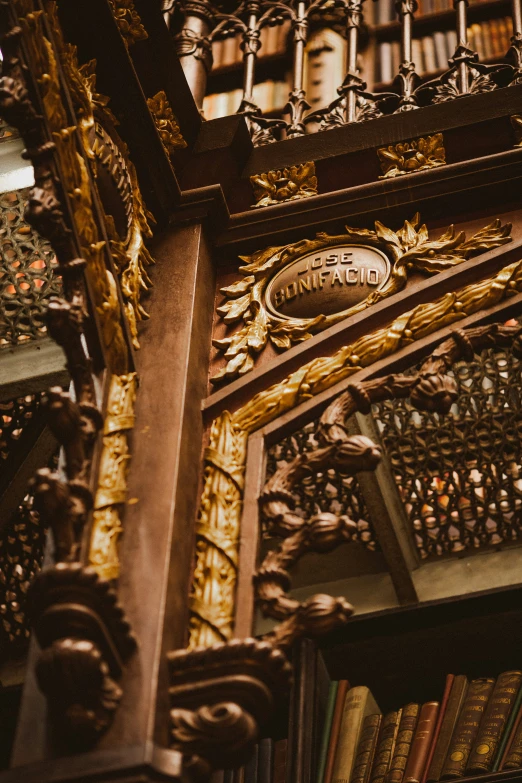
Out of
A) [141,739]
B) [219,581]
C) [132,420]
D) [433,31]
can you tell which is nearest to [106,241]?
[132,420]

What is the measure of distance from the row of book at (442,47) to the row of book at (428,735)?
284cm

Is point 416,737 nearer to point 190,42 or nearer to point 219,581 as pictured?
point 219,581

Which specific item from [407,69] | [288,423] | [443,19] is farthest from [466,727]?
[443,19]

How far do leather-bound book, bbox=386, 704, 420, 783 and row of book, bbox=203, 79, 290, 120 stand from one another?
290 centimetres

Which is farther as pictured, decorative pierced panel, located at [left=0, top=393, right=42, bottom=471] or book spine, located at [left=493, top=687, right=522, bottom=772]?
decorative pierced panel, located at [left=0, top=393, right=42, bottom=471]

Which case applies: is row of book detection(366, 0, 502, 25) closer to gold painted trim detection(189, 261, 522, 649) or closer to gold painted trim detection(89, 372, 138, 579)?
gold painted trim detection(189, 261, 522, 649)

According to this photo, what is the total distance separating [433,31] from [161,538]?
12.5 ft

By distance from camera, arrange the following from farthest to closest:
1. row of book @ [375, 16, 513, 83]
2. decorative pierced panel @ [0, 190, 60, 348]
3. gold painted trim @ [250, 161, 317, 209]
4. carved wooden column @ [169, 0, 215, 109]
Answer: row of book @ [375, 16, 513, 83] < carved wooden column @ [169, 0, 215, 109] < decorative pierced panel @ [0, 190, 60, 348] < gold painted trim @ [250, 161, 317, 209]

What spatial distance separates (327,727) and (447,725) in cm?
32

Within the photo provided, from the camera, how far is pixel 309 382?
8.41 feet

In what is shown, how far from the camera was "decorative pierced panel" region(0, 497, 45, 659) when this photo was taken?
141 inches

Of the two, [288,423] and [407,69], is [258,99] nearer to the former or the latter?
[407,69]

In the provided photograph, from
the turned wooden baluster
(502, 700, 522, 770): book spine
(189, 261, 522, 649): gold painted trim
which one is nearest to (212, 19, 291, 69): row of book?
the turned wooden baluster

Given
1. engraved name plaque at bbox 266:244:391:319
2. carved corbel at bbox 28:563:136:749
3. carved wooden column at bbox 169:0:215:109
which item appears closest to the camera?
carved corbel at bbox 28:563:136:749
